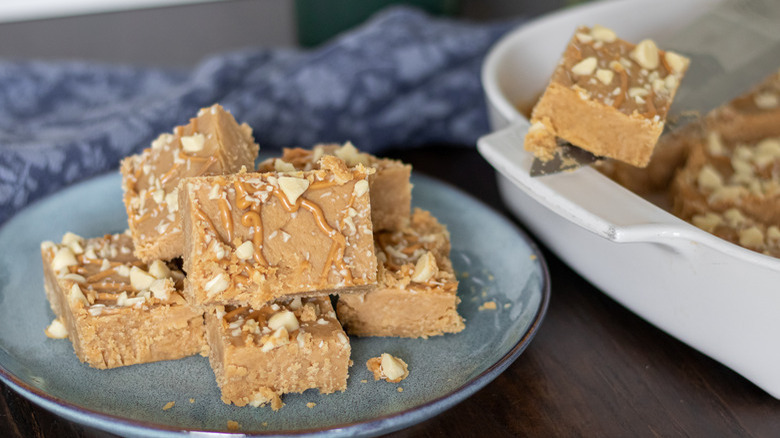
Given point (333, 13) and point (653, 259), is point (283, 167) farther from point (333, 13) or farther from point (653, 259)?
point (333, 13)

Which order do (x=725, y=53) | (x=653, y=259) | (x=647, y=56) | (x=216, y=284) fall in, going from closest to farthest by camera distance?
(x=216, y=284)
(x=653, y=259)
(x=647, y=56)
(x=725, y=53)

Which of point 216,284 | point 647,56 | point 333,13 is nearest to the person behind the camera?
point 216,284

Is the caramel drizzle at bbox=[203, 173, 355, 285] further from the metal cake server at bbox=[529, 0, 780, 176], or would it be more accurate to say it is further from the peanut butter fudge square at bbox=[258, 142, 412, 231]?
the metal cake server at bbox=[529, 0, 780, 176]

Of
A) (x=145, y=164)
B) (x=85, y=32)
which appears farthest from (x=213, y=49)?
(x=145, y=164)

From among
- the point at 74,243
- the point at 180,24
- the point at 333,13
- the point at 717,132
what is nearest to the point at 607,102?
the point at 717,132

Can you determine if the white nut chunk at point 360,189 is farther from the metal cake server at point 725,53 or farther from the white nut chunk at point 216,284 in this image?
the metal cake server at point 725,53

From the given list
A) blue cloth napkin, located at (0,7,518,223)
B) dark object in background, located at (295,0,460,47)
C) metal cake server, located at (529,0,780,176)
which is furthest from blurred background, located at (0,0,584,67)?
metal cake server, located at (529,0,780,176)

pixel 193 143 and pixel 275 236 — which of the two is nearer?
pixel 275 236
